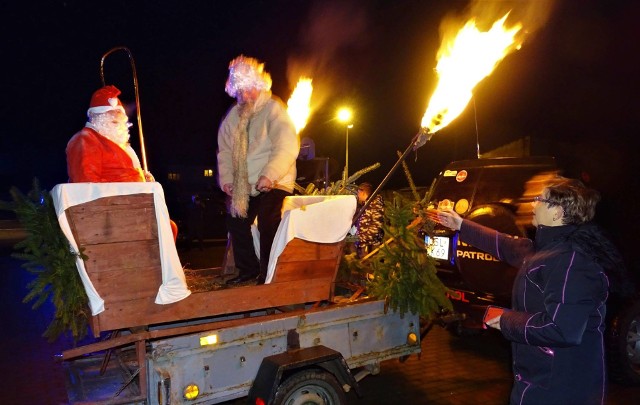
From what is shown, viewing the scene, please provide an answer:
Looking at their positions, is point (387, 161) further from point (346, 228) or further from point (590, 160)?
point (346, 228)

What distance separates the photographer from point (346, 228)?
15.4 feet

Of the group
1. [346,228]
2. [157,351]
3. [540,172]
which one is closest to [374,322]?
[346,228]

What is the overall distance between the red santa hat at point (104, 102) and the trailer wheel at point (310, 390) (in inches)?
117

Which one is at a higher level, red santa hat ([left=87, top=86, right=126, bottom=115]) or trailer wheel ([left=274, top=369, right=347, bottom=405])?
red santa hat ([left=87, top=86, right=126, bottom=115])

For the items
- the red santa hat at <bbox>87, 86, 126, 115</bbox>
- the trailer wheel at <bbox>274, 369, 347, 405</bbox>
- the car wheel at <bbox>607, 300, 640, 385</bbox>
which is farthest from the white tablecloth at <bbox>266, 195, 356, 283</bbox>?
the car wheel at <bbox>607, 300, 640, 385</bbox>

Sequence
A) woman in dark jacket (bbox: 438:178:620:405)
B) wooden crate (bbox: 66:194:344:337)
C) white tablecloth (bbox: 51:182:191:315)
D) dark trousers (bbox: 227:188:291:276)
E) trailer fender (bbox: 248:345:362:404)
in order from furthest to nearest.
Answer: dark trousers (bbox: 227:188:291:276)
trailer fender (bbox: 248:345:362:404)
wooden crate (bbox: 66:194:344:337)
white tablecloth (bbox: 51:182:191:315)
woman in dark jacket (bbox: 438:178:620:405)

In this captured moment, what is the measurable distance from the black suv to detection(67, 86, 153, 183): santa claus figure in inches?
124

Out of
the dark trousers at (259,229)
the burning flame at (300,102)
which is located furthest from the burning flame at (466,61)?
the burning flame at (300,102)

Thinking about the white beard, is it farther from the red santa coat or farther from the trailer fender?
the trailer fender

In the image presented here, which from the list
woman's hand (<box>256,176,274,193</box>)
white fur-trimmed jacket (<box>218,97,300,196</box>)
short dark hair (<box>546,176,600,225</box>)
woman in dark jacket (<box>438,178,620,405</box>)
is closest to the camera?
woman in dark jacket (<box>438,178,620,405</box>)

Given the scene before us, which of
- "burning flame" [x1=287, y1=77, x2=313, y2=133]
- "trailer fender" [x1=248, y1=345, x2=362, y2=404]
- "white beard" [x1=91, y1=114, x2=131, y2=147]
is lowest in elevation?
"trailer fender" [x1=248, y1=345, x2=362, y2=404]

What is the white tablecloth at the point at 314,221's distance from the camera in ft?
14.1

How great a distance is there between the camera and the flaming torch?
210 inches

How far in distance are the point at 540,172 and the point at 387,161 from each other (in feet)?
63.5
